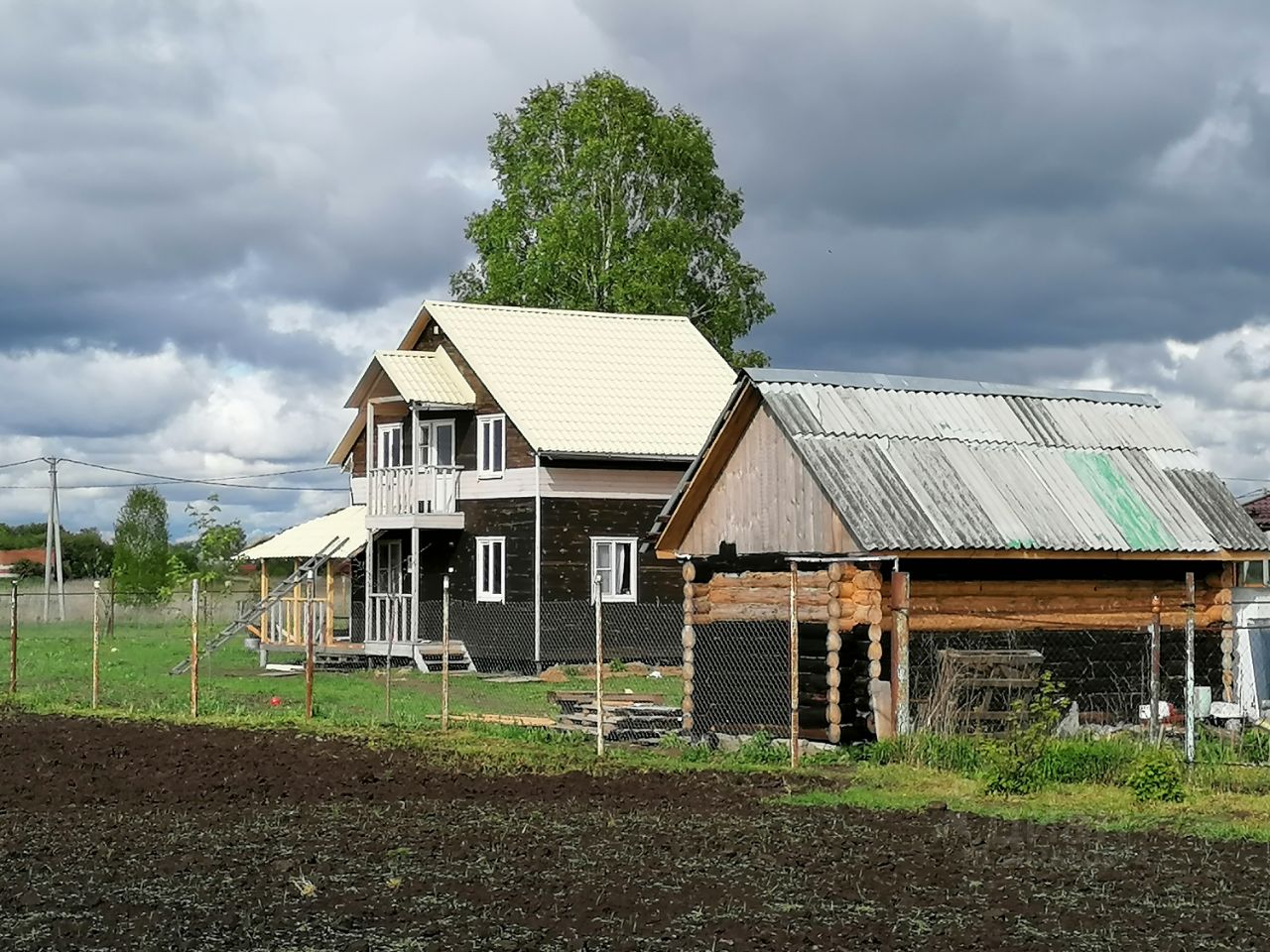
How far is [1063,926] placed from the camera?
10.1 metres

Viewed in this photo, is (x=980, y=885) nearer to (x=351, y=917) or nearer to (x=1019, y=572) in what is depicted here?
(x=351, y=917)

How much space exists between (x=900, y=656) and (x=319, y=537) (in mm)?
26309

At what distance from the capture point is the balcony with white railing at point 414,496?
3862 centimetres

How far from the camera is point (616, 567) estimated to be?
125 feet

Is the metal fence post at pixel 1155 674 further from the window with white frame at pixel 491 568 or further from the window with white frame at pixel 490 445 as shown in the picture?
the window with white frame at pixel 490 445

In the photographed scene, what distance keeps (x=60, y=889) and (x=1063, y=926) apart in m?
6.46

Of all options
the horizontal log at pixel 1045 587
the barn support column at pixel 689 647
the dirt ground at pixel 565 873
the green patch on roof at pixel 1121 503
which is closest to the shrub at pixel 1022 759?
the dirt ground at pixel 565 873

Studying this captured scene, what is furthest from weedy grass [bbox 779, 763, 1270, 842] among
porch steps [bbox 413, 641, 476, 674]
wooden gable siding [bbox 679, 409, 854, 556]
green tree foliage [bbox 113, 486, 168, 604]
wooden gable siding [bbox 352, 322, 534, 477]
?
green tree foliage [bbox 113, 486, 168, 604]

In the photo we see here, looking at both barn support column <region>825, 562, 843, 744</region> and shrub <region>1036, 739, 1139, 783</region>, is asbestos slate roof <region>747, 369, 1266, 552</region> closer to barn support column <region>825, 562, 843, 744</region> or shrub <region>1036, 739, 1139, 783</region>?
barn support column <region>825, 562, 843, 744</region>

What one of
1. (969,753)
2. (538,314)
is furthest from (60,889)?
(538,314)

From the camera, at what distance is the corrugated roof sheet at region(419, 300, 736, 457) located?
37688 mm

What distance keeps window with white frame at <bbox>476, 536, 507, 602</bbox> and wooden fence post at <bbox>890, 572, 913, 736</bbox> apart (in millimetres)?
18897

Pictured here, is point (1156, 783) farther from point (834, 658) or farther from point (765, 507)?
point (765, 507)

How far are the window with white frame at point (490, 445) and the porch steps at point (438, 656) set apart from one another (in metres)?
3.97
